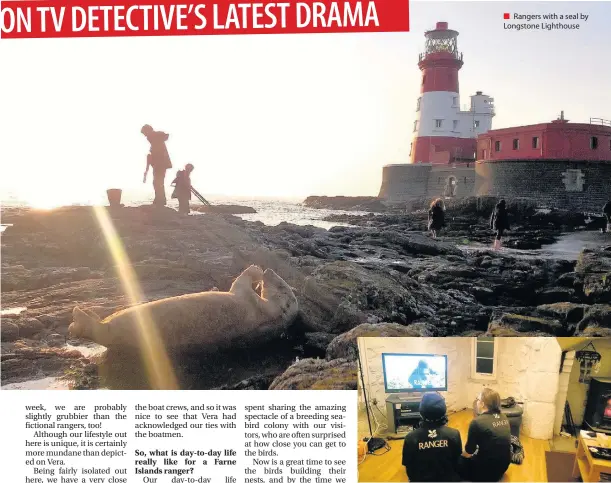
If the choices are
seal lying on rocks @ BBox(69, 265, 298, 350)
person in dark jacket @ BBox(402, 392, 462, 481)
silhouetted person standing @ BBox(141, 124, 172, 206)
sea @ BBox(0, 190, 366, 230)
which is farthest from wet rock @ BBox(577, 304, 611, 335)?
silhouetted person standing @ BBox(141, 124, 172, 206)

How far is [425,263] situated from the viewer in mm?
5766

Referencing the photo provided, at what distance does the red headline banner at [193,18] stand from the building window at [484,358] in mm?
3020

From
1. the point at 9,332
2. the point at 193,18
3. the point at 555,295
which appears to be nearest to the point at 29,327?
the point at 9,332

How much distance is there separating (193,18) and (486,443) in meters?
4.47

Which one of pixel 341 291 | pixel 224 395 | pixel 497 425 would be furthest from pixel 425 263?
pixel 224 395

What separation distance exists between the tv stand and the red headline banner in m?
3.40

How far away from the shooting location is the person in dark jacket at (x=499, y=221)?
585 cm

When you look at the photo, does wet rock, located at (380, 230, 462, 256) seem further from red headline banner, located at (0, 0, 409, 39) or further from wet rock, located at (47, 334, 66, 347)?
wet rock, located at (47, 334, 66, 347)

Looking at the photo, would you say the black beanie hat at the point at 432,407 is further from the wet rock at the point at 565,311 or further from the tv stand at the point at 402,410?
the wet rock at the point at 565,311

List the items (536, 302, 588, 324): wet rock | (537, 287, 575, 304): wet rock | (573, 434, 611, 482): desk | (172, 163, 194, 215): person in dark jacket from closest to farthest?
(573, 434, 611, 482): desk → (536, 302, 588, 324): wet rock → (537, 287, 575, 304): wet rock → (172, 163, 194, 215): person in dark jacket

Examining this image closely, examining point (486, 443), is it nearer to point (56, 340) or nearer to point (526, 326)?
point (526, 326)

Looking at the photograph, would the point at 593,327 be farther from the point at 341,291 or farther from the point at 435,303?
the point at 341,291

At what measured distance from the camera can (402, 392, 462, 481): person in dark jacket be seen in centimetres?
366

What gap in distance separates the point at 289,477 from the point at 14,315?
278 centimetres
